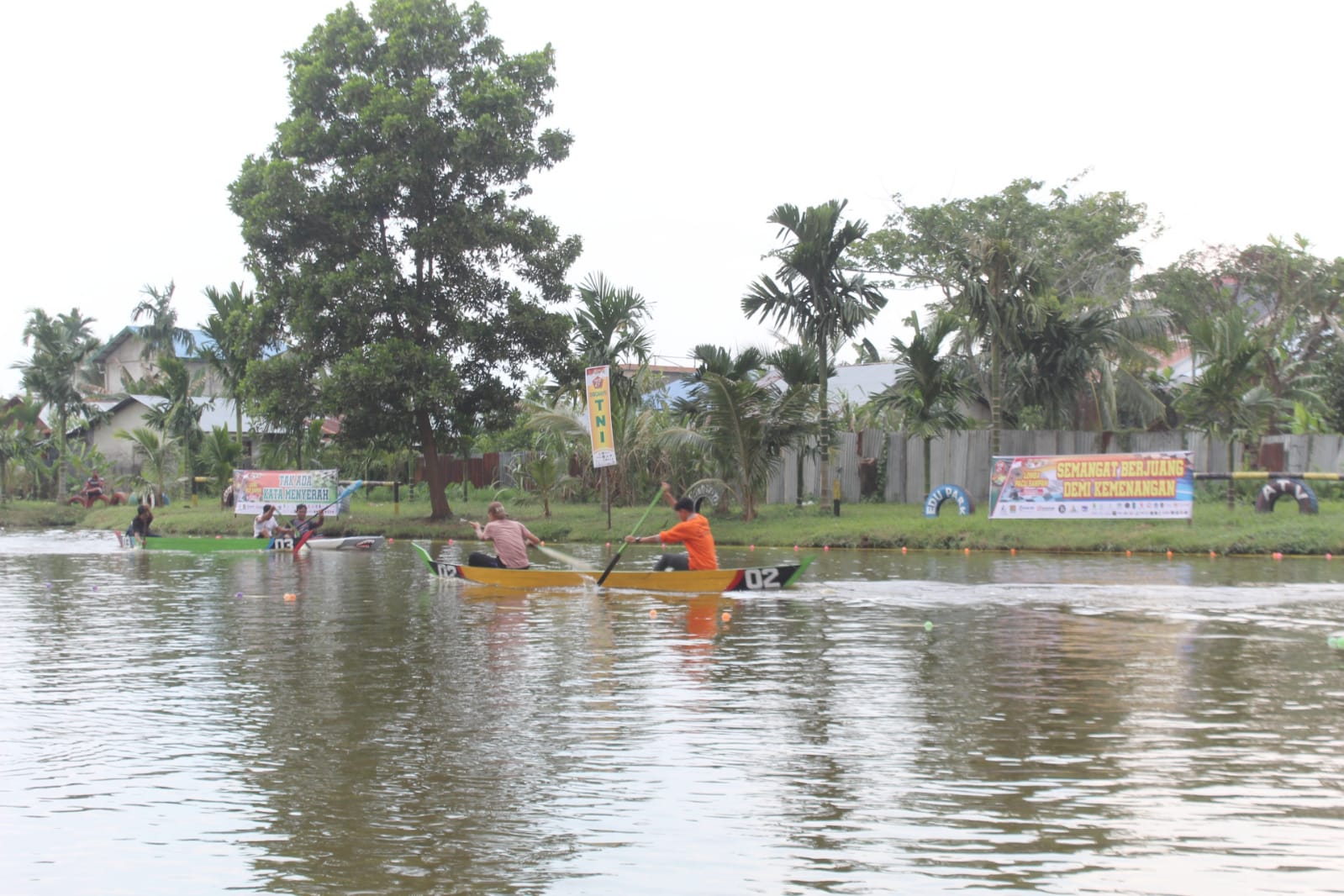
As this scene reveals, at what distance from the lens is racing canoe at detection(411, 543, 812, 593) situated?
1798cm

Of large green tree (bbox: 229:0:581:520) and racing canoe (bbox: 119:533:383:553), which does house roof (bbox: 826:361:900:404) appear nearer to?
large green tree (bbox: 229:0:581:520)

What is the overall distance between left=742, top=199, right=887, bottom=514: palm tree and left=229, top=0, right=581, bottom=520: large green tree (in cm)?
651

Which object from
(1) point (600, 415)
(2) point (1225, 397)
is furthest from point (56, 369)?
(2) point (1225, 397)

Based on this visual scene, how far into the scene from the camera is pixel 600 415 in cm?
2836

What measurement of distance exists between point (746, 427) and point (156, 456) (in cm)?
2386

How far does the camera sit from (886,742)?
8508 mm

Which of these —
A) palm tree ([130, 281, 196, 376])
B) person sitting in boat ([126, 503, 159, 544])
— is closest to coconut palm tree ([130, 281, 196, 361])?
palm tree ([130, 281, 196, 376])

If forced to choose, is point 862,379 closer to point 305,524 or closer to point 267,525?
point 305,524

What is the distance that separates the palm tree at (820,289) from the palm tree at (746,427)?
0.88 meters

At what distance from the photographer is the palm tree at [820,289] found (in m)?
28.8

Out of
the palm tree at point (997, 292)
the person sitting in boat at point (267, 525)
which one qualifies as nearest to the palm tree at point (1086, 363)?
the palm tree at point (997, 292)

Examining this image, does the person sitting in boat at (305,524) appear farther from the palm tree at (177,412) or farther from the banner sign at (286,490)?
the palm tree at (177,412)

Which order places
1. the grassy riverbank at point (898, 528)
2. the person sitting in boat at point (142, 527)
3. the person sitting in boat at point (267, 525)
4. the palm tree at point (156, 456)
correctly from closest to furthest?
the grassy riverbank at point (898, 528)
the person sitting in boat at point (142, 527)
the person sitting in boat at point (267, 525)
the palm tree at point (156, 456)

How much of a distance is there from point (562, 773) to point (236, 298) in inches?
1524
